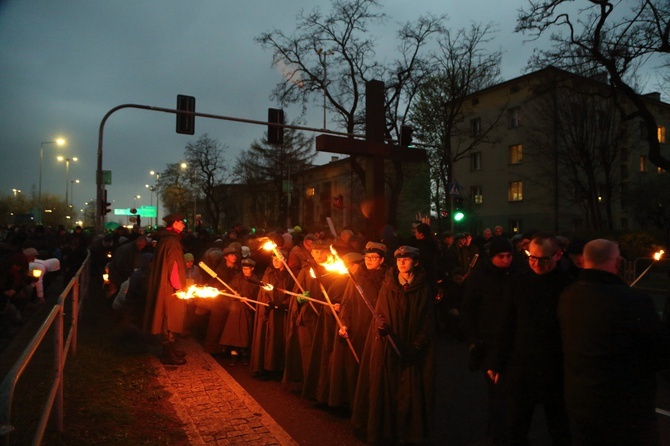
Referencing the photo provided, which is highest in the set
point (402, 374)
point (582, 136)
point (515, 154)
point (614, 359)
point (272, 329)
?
point (515, 154)

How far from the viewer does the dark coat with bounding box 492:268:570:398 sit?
4.03m

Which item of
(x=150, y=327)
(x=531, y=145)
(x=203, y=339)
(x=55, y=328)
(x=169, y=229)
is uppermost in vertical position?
(x=531, y=145)

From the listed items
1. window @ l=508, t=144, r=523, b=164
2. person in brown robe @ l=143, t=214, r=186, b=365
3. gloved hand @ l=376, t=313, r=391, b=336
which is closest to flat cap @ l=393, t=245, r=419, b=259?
gloved hand @ l=376, t=313, r=391, b=336

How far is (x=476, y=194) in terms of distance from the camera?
139ft

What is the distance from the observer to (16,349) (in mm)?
8312

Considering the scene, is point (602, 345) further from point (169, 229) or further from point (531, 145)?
point (531, 145)

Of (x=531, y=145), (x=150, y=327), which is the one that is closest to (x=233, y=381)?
(x=150, y=327)

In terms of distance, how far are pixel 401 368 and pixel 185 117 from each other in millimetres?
14136

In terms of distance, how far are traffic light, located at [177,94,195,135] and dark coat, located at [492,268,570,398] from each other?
14.3m

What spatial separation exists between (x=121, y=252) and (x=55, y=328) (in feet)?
20.4

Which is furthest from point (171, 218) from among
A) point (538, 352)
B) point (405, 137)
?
point (405, 137)

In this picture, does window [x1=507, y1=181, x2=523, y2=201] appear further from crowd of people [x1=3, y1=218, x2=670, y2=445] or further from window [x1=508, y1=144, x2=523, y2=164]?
crowd of people [x1=3, y1=218, x2=670, y2=445]

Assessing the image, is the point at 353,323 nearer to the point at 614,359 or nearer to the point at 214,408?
the point at 214,408

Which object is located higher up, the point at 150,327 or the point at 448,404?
the point at 150,327
